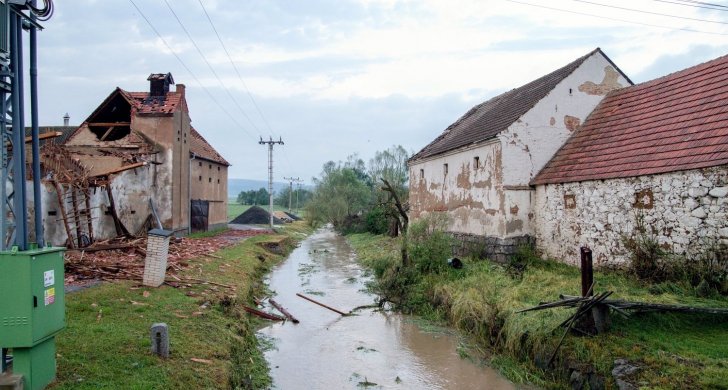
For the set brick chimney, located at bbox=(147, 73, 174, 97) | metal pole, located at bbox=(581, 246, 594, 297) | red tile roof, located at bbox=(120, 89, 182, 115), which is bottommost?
metal pole, located at bbox=(581, 246, 594, 297)

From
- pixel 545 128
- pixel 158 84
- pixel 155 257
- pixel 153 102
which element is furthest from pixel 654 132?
pixel 158 84

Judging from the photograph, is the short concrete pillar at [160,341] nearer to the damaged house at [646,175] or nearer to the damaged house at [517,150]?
the damaged house at [646,175]

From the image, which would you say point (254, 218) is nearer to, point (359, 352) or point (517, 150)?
point (517, 150)

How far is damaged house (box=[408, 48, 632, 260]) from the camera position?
14.9 meters

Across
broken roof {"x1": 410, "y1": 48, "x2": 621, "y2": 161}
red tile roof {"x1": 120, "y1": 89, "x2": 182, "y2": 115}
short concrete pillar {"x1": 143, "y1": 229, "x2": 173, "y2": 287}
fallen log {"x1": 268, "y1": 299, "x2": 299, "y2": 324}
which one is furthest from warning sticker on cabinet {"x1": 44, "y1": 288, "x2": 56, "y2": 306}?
red tile roof {"x1": 120, "y1": 89, "x2": 182, "y2": 115}

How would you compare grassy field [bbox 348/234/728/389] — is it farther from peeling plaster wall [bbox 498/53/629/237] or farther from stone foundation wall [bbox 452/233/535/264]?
peeling plaster wall [bbox 498/53/629/237]

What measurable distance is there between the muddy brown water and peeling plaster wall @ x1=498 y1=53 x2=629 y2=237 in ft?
16.6

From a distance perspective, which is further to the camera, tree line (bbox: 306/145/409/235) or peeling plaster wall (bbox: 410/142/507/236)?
tree line (bbox: 306/145/409/235)

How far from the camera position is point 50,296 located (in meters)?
5.35

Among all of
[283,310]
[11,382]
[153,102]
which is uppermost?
[153,102]

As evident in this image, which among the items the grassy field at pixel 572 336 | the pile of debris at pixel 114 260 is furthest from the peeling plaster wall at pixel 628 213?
the pile of debris at pixel 114 260

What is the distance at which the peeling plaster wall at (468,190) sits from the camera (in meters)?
15.2

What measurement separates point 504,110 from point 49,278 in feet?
51.1

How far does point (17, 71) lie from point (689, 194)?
37.2 feet
